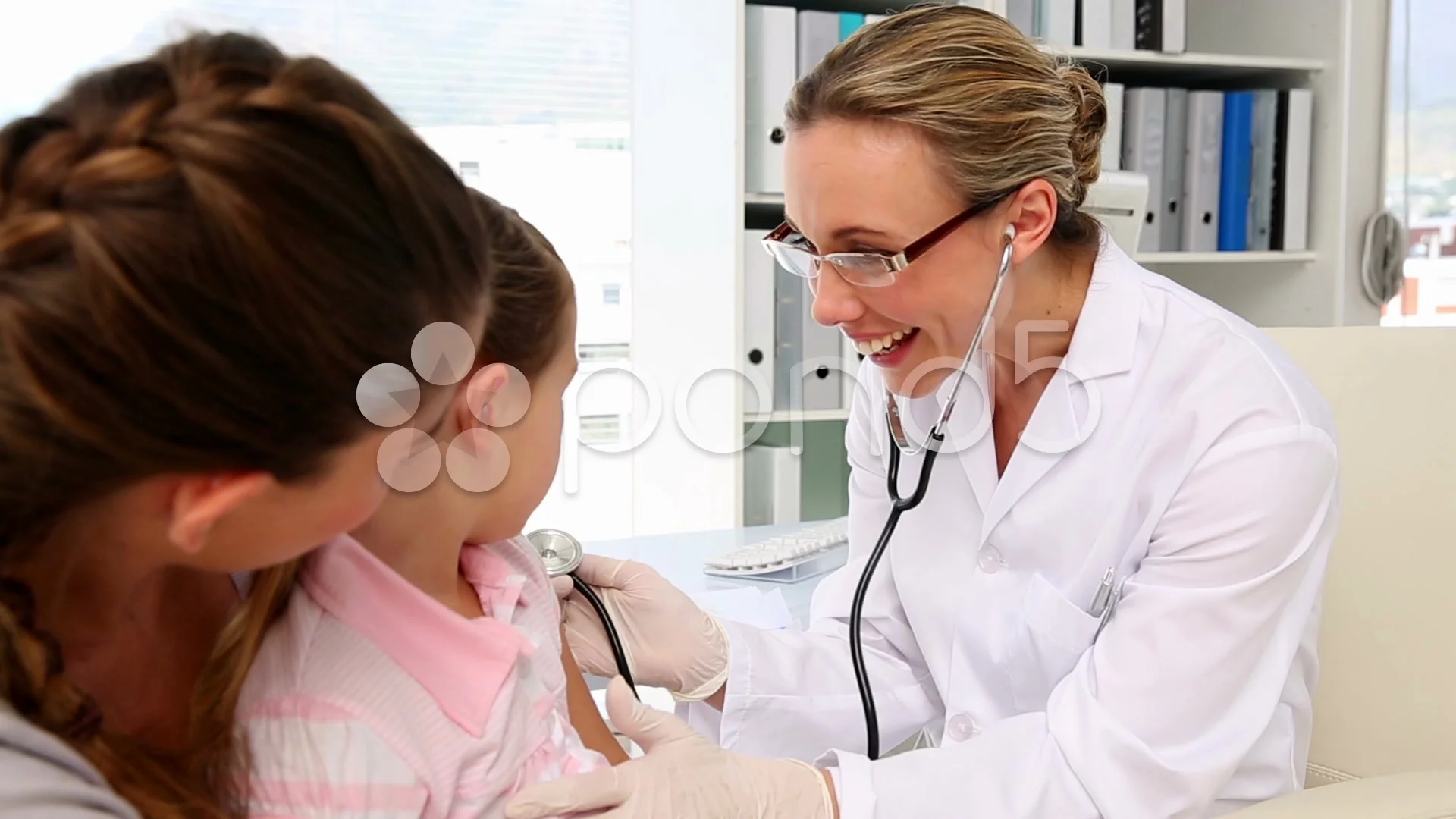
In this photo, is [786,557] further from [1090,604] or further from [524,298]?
[524,298]

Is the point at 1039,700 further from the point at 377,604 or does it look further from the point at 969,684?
the point at 377,604

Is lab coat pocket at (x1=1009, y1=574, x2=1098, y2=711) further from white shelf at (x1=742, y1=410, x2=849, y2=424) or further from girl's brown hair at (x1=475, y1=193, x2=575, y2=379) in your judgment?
white shelf at (x1=742, y1=410, x2=849, y2=424)

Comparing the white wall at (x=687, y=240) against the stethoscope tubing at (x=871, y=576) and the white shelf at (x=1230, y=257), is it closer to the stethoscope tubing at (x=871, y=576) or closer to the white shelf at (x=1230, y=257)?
the stethoscope tubing at (x=871, y=576)

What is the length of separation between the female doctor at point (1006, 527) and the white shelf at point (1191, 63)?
1.23 meters

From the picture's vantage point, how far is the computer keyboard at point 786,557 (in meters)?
1.62

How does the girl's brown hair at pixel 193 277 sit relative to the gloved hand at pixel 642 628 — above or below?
above

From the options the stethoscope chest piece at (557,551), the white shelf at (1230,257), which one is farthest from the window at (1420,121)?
the stethoscope chest piece at (557,551)

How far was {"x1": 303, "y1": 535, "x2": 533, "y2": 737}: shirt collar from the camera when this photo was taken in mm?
761

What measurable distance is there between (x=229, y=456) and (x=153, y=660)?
0.83 ft

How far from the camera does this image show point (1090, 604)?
117cm

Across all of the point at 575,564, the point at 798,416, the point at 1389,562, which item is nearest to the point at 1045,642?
the point at 1389,562

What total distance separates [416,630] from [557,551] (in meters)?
0.40

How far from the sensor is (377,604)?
2.53ft

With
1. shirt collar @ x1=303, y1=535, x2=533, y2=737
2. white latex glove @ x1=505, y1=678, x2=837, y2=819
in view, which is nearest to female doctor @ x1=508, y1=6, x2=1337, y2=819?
white latex glove @ x1=505, y1=678, x2=837, y2=819
